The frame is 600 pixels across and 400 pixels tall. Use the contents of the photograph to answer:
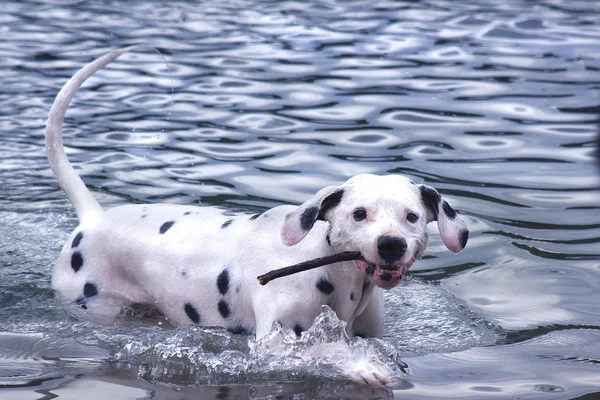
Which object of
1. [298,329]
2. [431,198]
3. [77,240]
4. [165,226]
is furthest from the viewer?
[77,240]

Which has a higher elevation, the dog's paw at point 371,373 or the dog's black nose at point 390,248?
the dog's black nose at point 390,248

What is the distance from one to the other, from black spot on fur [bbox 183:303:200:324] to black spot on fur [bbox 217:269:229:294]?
0.20 meters

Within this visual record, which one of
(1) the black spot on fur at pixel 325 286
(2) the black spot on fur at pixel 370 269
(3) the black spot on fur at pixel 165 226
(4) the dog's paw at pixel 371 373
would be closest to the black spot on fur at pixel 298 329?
(1) the black spot on fur at pixel 325 286

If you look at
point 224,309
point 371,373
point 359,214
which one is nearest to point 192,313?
point 224,309

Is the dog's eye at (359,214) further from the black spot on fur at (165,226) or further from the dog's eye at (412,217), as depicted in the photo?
the black spot on fur at (165,226)

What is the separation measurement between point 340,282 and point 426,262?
206 cm

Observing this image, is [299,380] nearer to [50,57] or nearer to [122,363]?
[122,363]

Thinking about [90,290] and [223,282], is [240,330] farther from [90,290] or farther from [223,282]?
[90,290]

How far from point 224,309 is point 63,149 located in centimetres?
142

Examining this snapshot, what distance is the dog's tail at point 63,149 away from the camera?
6.09 m

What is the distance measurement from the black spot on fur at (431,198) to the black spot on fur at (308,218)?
499 mm

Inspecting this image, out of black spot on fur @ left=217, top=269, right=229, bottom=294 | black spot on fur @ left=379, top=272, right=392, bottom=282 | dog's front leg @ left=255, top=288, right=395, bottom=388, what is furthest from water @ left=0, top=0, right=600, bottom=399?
black spot on fur @ left=379, top=272, right=392, bottom=282

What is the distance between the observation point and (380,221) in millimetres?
4629

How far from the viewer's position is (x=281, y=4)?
16219 mm
